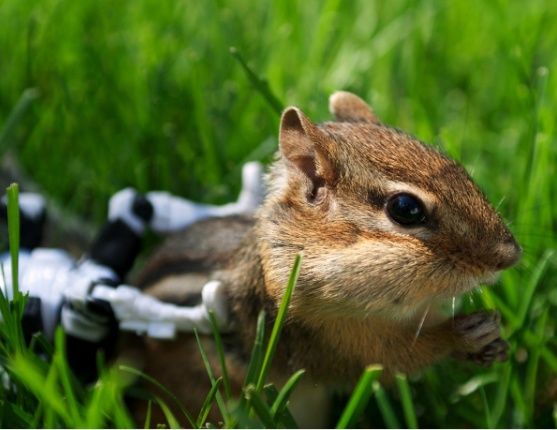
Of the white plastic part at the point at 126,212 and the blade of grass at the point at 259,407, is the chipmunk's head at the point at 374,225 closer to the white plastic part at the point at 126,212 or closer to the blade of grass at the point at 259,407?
the blade of grass at the point at 259,407

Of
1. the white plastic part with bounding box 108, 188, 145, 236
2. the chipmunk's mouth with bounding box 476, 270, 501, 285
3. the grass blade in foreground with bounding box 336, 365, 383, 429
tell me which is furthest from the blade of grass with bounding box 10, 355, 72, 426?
the chipmunk's mouth with bounding box 476, 270, 501, 285

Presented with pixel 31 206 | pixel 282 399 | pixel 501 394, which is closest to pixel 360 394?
pixel 282 399

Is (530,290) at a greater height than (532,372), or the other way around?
(530,290)

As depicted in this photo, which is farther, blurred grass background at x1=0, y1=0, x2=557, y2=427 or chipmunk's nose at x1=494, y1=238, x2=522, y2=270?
blurred grass background at x1=0, y1=0, x2=557, y2=427

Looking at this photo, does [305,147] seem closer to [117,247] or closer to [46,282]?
[117,247]

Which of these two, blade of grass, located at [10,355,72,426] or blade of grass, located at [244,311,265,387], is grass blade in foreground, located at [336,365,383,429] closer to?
blade of grass, located at [244,311,265,387]

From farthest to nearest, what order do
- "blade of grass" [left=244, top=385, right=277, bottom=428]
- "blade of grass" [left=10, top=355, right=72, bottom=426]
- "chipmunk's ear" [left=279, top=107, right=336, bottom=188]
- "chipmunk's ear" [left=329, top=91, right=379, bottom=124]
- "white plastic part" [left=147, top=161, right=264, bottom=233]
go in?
"white plastic part" [left=147, top=161, right=264, bottom=233] < "chipmunk's ear" [left=329, top=91, right=379, bottom=124] < "chipmunk's ear" [left=279, top=107, right=336, bottom=188] < "blade of grass" [left=244, top=385, right=277, bottom=428] < "blade of grass" [left=10, top=355, right=72, bottom=426]

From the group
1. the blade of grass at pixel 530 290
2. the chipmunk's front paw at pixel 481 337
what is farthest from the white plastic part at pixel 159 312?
the blade of grass at pixel 530 290
